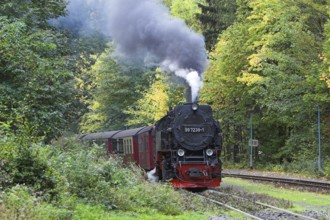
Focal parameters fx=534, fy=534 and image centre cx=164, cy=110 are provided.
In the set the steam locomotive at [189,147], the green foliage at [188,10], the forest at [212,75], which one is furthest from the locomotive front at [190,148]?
the green foliage at [188,10]

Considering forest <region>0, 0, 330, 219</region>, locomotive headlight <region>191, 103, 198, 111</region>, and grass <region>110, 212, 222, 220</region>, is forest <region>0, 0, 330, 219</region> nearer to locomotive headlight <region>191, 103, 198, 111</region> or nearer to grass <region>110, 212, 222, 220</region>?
grass <region>110, 212, 222, 220</region>

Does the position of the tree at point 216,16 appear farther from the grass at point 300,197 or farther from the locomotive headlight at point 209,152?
the locomotive headlight at point 209,152

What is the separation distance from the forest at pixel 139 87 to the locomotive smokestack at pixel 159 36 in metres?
0.04

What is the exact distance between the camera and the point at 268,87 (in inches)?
1120

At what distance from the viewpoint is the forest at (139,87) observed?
35.4 ft

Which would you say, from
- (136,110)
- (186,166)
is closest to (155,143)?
(186,166)

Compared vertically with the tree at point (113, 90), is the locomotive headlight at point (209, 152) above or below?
below

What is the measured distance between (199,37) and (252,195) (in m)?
7.62

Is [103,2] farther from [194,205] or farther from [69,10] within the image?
[194,205]

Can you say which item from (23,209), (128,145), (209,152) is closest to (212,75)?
(128,145)

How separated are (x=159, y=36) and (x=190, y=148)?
6.35 metres

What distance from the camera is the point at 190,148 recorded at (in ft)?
55.3

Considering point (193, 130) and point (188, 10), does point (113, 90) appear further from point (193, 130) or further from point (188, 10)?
point (193, 130)

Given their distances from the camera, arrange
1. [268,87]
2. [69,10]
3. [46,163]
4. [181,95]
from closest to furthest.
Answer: [46,163], [69,10], [268,87], [181,95]
